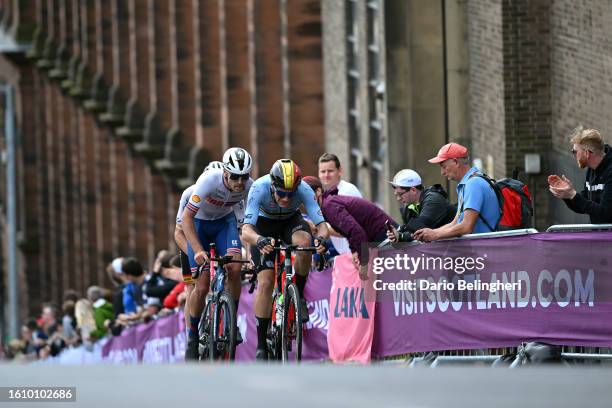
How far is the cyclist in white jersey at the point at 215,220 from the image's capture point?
13.4 metres

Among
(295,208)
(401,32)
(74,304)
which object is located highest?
(401,32)

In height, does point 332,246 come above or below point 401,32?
below

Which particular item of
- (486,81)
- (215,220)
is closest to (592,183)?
(215,220)

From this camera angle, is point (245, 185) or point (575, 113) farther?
point (575, 113)

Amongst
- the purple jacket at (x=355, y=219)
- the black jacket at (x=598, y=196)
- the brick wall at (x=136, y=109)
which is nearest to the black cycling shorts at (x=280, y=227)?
the purple jacket at (x=355, y=219)

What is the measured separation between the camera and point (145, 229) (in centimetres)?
5062

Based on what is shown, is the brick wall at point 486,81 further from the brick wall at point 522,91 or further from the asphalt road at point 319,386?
the asphalt road at point 319,386

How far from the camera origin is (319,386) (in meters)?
4.78

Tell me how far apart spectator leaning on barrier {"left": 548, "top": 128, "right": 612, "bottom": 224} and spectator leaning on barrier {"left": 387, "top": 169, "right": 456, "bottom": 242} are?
1.39 meters

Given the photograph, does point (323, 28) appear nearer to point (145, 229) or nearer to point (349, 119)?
point (349, 119)

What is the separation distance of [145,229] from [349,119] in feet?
62.9

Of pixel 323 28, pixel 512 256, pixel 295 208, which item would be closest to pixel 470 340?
pixel 512 256

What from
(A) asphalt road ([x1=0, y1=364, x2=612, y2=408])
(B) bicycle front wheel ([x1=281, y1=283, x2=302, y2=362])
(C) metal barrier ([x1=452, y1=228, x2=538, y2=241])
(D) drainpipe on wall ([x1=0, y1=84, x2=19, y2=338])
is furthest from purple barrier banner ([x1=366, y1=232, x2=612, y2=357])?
(D) drainpipe on wall ([x1=0, y1=84, x2=19, y2=338])

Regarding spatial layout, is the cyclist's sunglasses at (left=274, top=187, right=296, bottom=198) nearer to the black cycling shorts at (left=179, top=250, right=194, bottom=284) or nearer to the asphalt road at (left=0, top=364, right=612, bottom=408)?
the black cycling shorts at (left=179, top=250, right=194, bottom=284)
